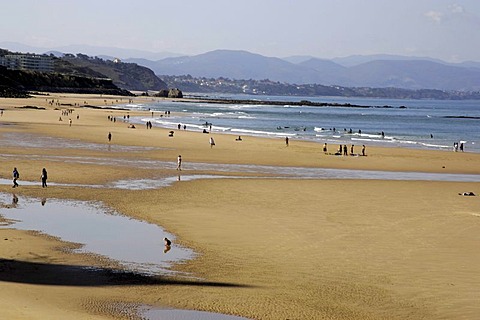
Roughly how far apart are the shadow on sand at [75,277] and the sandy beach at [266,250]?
0.04m

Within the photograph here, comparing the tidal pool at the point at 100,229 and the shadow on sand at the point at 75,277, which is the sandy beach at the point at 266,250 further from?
the tidal pool at the point at 100,229

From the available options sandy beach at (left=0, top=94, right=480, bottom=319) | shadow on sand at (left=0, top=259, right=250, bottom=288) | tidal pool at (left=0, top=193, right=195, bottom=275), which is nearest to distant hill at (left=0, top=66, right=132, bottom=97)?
sandy beach at (left=0, top=94, right=480, bottom=319)

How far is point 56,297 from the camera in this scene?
1304cm

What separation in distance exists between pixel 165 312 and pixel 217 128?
6147cm

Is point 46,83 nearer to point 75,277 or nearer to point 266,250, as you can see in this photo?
point 266,250

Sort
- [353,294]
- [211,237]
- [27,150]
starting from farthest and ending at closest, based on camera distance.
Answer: [27,150]
[211,237]
[353,294]

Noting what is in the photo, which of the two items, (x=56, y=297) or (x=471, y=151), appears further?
(x=471, y=151)

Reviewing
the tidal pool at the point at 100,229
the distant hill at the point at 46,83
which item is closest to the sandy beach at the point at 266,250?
the tidal pool at the point at 100,229

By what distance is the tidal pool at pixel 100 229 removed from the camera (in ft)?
54.4

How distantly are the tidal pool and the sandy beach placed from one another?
0.49m

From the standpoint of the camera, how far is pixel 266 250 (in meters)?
18.0

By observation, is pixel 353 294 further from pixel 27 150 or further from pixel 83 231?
pixel 27 150

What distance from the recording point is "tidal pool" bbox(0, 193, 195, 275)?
16578 mm

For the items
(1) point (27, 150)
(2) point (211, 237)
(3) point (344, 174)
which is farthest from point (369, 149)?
(2) point (211, 237)
